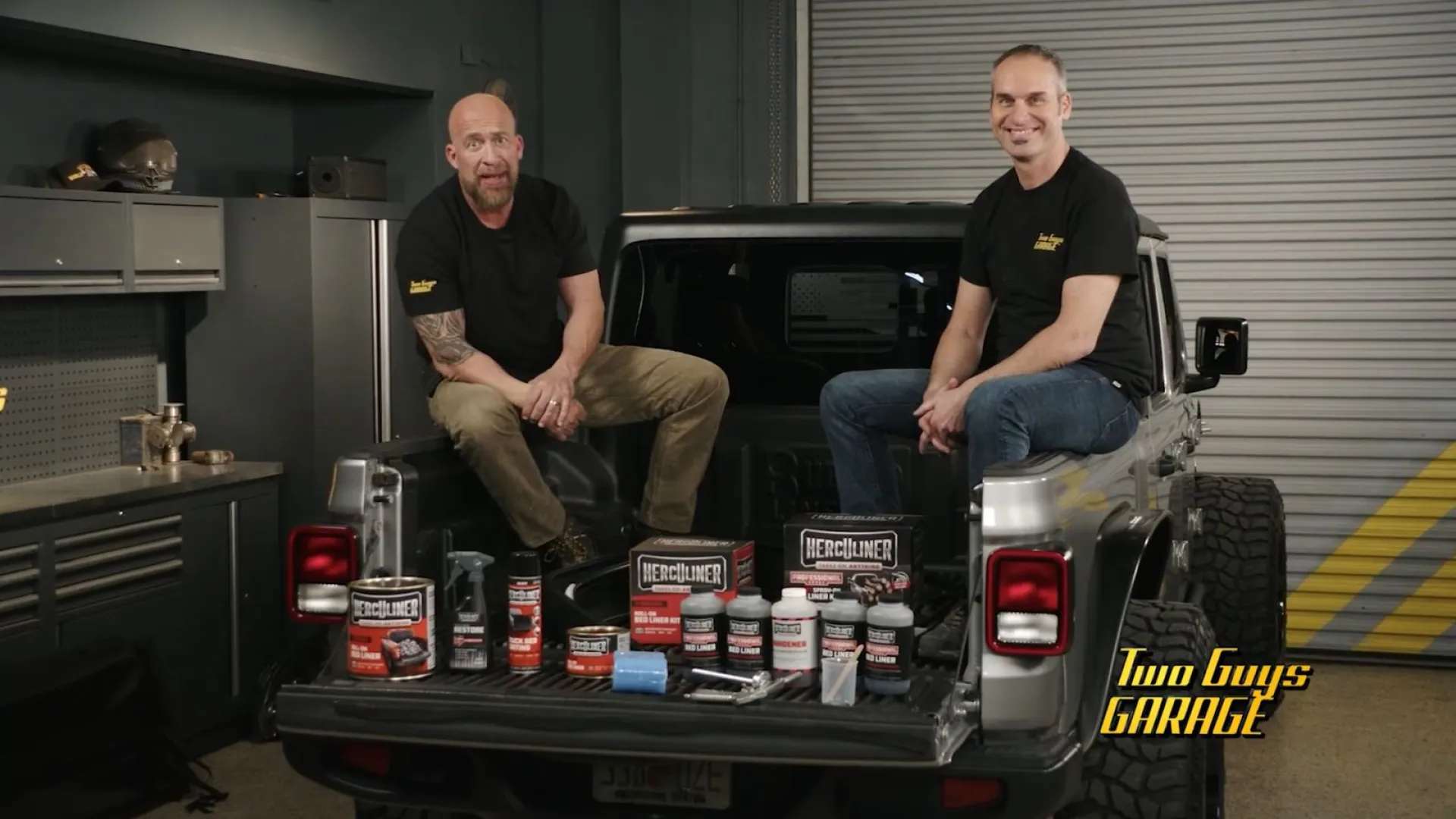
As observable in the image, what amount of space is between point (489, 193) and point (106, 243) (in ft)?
6.93

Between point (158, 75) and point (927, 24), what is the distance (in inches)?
144

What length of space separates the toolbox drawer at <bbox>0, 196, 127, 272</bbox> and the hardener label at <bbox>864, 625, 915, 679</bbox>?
3.56m

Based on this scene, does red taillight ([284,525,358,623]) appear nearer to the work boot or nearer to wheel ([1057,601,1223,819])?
the work boot

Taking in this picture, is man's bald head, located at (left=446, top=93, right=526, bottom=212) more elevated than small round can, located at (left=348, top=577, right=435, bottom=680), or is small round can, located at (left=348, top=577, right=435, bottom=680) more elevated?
man's bald head, located at (left=446, top=93, right=526, bottom=212)

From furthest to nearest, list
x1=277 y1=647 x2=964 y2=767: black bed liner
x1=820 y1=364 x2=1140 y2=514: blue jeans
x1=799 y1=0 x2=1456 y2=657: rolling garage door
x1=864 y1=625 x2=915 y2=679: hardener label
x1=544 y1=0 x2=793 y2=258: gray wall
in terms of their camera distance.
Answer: x1=544 y1=0 x2=793 y2=258: gray wall
x1=799 y1=0 x2=1456 y2=657: rolling garage door
x1=820 y1=364 x2=1140 y2=514: blue jeans
x1=864 y1=625 x2=915 y2=679: hardener label
x1=277 y1=647 x2=964 y2=767: black bed liner

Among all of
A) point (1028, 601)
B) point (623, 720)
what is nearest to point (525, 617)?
point (623, 720)

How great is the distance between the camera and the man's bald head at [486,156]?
4.26m

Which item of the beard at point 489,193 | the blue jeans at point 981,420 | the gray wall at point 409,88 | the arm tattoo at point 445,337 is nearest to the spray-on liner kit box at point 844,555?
the blue jeans at point 981,420

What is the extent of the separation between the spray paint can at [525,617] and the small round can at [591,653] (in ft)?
0.35

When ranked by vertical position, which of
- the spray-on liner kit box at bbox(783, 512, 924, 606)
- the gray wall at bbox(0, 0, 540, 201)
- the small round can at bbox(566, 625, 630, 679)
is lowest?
the small round can at bbox(566, 625, 630, 679)

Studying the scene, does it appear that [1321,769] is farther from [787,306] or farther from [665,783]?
[665,783]

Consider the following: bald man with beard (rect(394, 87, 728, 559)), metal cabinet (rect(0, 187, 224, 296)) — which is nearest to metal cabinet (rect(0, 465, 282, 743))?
metal cabinet (rect(0, 187, 224, 296))

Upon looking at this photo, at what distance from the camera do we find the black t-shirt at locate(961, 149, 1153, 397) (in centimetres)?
377

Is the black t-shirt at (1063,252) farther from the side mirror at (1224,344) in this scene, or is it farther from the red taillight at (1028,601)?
the red taillight at (1028,601)
